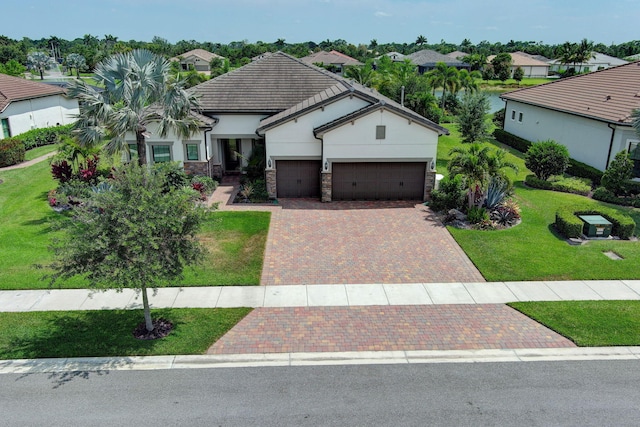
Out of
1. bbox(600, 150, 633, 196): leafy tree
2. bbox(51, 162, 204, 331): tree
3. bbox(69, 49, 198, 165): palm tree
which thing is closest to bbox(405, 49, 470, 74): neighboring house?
bbox(600, 150, 633, 196): leafy tree

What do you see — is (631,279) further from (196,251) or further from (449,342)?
(196,251)

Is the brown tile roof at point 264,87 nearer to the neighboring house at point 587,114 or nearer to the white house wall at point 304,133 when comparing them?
the white house wall at point 304,133

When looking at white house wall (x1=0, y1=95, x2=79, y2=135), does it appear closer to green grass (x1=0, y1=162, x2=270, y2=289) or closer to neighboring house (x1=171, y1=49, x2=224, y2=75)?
green grass (x1=0, y1=162, x2=270, y2=289)

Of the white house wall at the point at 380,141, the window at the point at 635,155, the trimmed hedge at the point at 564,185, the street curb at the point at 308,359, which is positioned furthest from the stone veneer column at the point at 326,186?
the window at the point at 635,155

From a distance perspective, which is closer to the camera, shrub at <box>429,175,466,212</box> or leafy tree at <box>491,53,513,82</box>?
shrub at <box>429,175,466,212</box>

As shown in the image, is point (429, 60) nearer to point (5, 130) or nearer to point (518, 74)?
point (518, 74)

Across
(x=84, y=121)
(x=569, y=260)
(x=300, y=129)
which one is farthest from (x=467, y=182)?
(x=84, y=121)

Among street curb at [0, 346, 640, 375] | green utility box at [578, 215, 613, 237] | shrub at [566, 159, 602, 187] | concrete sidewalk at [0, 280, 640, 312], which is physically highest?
→ shrub at [566, 159, 602, 187]
